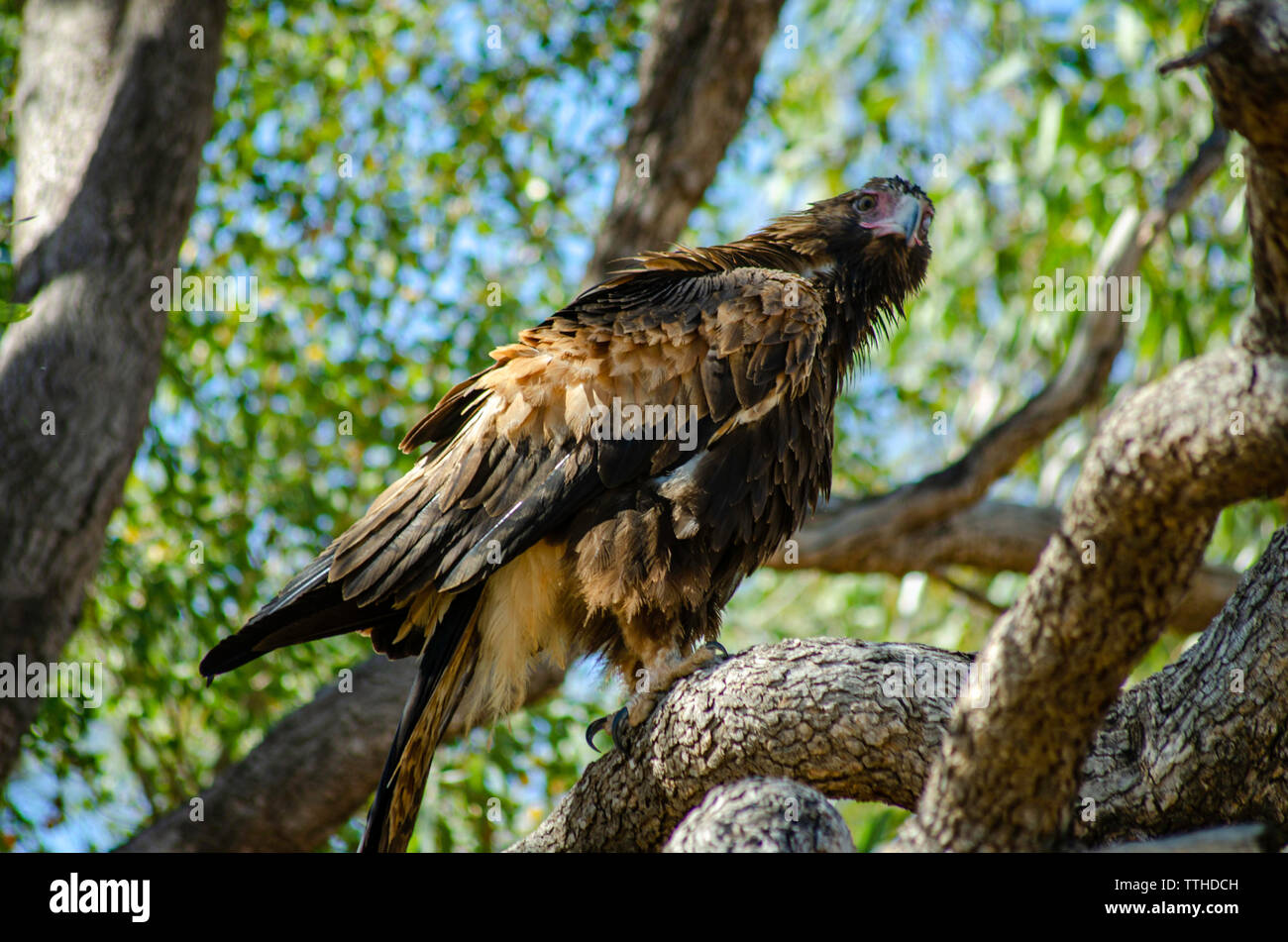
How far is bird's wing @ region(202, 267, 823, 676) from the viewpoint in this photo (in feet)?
11.0

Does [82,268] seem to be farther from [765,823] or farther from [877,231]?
[765,823]

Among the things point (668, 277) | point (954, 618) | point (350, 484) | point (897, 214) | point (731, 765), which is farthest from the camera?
point (954, 618)

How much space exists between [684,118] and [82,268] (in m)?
2.51

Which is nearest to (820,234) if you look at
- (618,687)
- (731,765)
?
(618,687)

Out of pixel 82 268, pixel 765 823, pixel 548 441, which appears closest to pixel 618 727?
pixel 548 441

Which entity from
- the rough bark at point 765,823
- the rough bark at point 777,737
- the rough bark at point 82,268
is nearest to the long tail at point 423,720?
the rough bark at point 777,737

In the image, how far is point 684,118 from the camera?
17.1ft

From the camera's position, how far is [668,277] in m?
3.91

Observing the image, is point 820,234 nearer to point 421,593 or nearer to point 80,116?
point 421,593

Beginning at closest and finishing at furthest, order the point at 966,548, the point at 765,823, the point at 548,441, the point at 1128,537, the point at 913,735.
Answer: the point at 1128,537, the point at 765,823, the point at 913,735, the point at 548,441, the point at 966,548

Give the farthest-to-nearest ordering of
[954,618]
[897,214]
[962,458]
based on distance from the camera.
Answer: [954,618] < [962,458] < [897,214]

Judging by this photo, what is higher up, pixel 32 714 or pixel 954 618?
pixel 954 618

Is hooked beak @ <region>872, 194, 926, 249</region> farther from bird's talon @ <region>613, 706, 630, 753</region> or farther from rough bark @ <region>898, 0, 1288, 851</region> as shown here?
rough bark @ <region>898, 0, 1288, 851</region>
